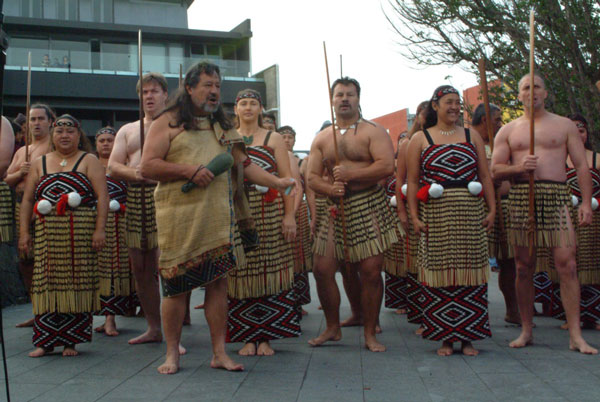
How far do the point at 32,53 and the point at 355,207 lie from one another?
2640 cm

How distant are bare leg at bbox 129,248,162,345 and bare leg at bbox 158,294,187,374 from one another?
1264 mm

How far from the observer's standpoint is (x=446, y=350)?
17.1 ft

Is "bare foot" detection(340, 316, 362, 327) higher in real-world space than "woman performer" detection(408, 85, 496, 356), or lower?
lower

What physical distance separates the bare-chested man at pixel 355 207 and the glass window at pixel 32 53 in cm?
2587

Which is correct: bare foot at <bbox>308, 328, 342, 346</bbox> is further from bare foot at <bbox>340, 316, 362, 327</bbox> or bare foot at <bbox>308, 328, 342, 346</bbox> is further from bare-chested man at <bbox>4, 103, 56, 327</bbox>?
bare-chested man at <bbox>4, 103, 56, 327</bbox>

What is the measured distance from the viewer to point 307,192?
294 inches

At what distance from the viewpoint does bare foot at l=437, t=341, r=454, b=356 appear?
5.20m

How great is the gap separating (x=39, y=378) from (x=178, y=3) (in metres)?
33.9

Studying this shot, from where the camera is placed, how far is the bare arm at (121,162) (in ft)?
18.6

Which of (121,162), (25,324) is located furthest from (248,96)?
(25,324)

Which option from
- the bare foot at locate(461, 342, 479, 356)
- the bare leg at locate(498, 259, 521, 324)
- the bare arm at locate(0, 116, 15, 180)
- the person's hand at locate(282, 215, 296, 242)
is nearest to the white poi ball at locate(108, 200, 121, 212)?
the bare arm at locate(0, 116, 15, 180)

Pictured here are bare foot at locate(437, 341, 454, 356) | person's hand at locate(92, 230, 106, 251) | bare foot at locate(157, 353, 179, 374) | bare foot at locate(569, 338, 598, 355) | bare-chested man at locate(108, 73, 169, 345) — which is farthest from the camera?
bare-chested man at locate(108, 73, 169, 345)

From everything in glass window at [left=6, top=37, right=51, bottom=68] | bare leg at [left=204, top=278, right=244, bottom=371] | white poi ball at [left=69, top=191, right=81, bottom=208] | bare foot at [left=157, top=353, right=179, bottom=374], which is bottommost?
bare foot at [left=157, top=353, right=179, bottom=374]

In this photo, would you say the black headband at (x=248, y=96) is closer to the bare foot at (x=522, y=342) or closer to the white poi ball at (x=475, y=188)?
the white poi ball at (x=475, y=188)
